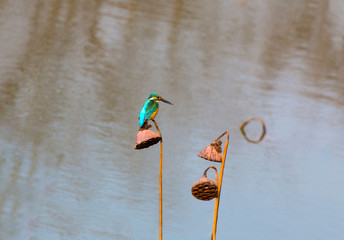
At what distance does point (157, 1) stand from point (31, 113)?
12.6ft

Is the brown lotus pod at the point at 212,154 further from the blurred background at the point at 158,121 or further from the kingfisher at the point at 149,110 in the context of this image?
the blurred background at the point at 158,121

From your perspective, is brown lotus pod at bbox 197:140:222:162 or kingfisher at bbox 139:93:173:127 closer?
brown lotus pod at bbox 197:140:222:162

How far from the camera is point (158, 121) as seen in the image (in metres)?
3.62

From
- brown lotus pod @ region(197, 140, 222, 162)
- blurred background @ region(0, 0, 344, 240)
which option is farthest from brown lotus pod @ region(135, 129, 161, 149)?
blurred background @ region(0, 0, 344, 240)

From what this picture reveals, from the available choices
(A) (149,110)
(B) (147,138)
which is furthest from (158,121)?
(B) (147,138)

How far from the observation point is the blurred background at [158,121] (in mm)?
2609

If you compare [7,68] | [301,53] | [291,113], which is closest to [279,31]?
[301,53]

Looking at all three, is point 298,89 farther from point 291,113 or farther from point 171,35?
point 171,35

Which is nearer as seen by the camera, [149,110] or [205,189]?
[205,189]

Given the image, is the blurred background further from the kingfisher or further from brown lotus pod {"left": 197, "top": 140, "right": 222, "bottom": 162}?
brown lotus pod {"left": 197, "top": 140, "right": 222, "bottom": 162}

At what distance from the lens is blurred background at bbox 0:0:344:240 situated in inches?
103

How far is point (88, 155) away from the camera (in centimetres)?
306

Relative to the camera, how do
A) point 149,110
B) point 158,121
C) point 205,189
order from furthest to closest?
point 158,121, point 149,110, point 205,189

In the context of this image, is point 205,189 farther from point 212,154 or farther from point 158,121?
point 158,121
